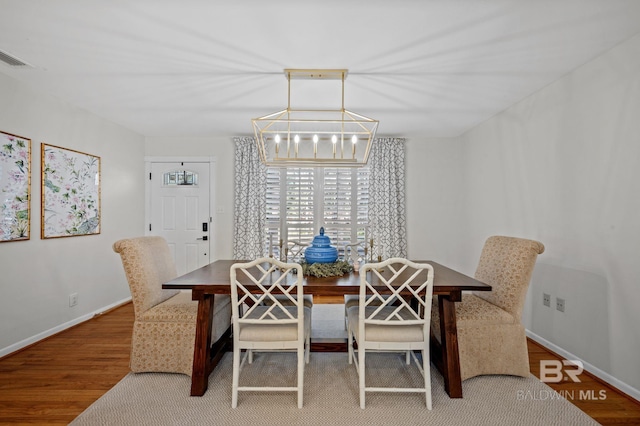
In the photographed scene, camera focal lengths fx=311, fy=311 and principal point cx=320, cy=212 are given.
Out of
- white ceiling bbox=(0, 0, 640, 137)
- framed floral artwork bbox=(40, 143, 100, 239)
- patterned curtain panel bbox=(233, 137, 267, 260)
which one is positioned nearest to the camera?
white ceiling bbox=(0, 0, 640, 137)

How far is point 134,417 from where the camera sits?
6.21ft

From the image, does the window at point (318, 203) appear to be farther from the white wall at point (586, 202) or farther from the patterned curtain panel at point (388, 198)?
the white wall at point (586, 202)

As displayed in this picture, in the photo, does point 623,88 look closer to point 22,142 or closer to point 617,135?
point 617,135

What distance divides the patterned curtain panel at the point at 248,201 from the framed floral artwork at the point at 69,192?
172cm

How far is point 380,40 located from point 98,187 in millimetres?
3604

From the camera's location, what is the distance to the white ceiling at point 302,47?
185 centimetres

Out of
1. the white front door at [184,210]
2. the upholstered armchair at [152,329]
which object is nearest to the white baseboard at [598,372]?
the upholstered armchair at [152,329]

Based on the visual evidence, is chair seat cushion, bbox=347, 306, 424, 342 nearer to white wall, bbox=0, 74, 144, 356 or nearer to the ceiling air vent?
white wall, bbox=0, 74, 144, 356

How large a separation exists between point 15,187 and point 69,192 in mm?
592

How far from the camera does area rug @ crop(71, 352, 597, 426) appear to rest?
1865 millimetres

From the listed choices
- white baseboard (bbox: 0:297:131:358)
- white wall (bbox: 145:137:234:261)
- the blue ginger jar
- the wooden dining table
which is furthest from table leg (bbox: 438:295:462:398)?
white baseboard (bbox: 0:297:131:358)

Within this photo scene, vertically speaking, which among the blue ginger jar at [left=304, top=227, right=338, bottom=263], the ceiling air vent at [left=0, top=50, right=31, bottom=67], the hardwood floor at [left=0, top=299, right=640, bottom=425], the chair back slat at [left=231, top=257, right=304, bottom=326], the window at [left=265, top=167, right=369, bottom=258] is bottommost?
the hardwood floor at [left=0, top=299, right=640, bottom=425]

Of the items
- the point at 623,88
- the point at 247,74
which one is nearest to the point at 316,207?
the point at 247,74

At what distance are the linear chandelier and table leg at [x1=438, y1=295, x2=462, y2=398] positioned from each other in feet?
4.48
